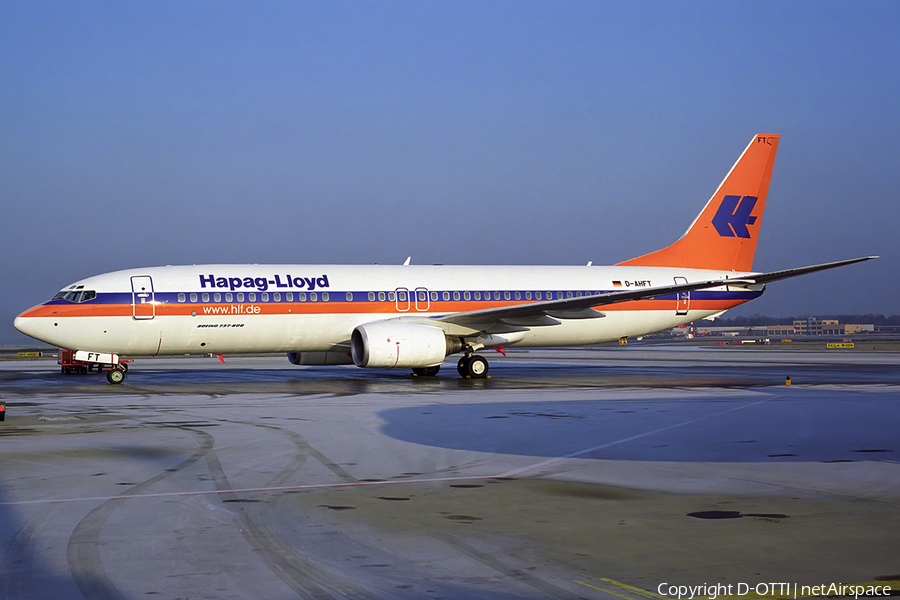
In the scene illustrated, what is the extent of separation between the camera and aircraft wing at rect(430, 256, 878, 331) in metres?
25.9

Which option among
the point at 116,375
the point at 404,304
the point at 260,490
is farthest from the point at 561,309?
the point at 260,490

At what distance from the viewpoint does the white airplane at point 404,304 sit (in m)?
25.1

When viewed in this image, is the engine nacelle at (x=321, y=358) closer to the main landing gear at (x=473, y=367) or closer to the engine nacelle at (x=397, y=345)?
the engine nacelle at (x=397, y=345)

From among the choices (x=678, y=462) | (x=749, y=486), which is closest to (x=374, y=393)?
(x=678, y=462)

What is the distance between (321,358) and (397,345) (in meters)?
6.05

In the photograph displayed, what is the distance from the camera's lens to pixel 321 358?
2994cm

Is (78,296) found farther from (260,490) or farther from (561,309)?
(260,490)

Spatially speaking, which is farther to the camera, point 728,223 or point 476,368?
point 728,223

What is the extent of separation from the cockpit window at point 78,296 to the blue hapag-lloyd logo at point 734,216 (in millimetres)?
23116

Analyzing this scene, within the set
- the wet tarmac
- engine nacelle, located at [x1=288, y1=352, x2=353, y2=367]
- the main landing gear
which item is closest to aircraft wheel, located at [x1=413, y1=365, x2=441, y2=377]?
the main landing gear

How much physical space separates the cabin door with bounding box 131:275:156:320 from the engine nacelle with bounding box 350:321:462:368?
6277 mm

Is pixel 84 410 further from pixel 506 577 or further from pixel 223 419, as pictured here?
pixel 506 577

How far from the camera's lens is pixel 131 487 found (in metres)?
8.98

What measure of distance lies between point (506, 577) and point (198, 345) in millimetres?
21926
